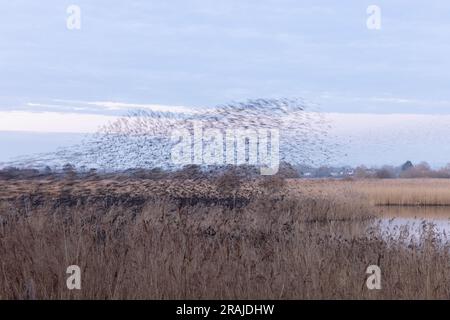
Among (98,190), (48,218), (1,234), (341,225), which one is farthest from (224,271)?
(98,190)

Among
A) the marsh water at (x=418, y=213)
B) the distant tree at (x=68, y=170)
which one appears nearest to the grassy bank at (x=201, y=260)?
the distant tree at (x=68, y=170)

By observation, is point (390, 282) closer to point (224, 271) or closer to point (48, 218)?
point (224, 271)

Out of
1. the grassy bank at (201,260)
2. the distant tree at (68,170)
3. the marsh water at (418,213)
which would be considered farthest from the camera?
the distant tree at (68,170)

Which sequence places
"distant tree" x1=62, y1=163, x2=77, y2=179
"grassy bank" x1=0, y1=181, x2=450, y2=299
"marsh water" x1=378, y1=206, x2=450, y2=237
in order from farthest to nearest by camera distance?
"distant tree" x1=62, y1=163, x2=77, y2=179
"marsh water" x1=378, y1=206, x2=450, y2=237
"grassy bank" x1=0, y1=181, x2=450, y2=299

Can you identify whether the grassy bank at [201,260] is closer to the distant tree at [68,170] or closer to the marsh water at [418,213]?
the distant tree at [68,170]

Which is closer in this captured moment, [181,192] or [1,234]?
[1,234]

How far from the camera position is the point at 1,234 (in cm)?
909

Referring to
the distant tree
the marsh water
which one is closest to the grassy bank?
the distant tree

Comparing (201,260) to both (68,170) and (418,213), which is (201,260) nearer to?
(68,170)

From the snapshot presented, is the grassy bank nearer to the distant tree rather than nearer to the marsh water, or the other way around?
the distant tree

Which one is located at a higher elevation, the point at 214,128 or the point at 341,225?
the point at 214,128

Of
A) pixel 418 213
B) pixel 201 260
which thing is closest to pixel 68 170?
pixel 418 213

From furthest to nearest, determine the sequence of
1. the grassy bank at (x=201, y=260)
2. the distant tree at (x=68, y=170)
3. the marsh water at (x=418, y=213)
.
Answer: the distant tree at (x=68, y=170)
the marsh water at (x=418, y=213)
the grassy bank at (x=201, y=260)
